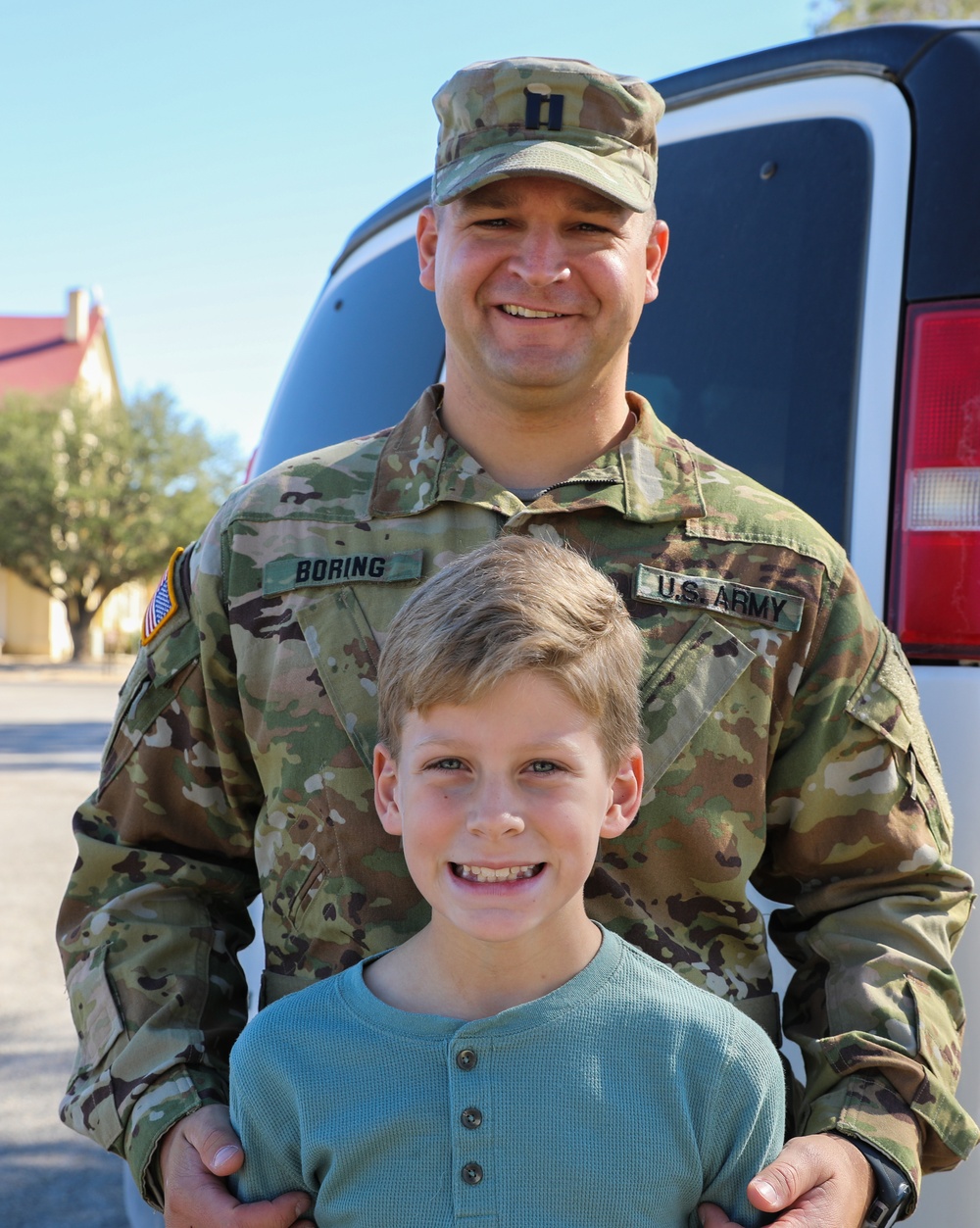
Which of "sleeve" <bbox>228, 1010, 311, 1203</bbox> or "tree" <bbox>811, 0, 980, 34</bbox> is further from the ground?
"tree" <bbox>811, 0, 980, 34</bbox>

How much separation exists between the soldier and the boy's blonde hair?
10.9 inches

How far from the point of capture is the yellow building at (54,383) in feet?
135

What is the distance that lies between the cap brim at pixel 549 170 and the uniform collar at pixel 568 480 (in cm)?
32

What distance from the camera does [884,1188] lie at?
1.67m

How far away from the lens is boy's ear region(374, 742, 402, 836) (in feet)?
5.28

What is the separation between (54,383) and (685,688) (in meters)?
46.1

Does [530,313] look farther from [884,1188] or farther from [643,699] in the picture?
[884,1188]

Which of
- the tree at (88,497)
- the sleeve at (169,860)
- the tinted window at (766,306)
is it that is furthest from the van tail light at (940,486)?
the tree at (88,497)

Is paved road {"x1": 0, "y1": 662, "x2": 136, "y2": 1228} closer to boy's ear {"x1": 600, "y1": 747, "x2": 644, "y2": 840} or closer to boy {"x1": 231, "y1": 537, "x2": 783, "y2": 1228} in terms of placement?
boy {"x1": 231, "y1": 537, "x2": 783, "y2": 1228}

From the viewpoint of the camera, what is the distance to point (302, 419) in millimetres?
3145

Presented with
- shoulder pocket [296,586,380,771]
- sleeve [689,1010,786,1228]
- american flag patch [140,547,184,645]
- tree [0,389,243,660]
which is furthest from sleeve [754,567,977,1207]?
tree [0,389,243,660]

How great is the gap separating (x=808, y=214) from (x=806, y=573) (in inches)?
23.8

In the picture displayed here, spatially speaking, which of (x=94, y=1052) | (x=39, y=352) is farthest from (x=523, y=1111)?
(x=39, y=352)

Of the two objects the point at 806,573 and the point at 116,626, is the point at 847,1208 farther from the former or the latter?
the point at 116,626
